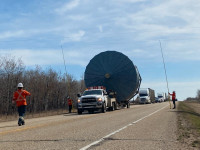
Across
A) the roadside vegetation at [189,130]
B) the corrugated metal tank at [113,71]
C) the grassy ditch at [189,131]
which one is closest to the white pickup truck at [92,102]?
the corrugated metal tank at [113,71]

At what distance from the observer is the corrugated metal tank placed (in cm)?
2835

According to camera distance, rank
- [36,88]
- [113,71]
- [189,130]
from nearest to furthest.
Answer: [189,130]
[113,71]
[36,88]

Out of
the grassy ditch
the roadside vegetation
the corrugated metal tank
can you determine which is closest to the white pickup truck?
the corrugated metal tank

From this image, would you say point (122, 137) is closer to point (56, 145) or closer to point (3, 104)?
point (56, 145)

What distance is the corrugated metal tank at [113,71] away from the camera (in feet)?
93.0

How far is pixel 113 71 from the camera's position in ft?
93.0

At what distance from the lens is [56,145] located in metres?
6.80

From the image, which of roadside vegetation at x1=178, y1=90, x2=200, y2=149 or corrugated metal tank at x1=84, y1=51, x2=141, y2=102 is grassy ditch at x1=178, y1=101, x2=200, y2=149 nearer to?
roadside vegetation at x1=178, y1=90, x2=200, y2=149

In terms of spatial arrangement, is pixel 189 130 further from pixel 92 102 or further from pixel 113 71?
pixel 113 71

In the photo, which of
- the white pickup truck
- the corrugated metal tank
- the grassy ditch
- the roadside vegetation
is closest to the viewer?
the roadside vegetation

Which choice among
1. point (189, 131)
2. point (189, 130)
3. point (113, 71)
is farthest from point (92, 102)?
point (189, 131)

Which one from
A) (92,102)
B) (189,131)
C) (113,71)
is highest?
(113,71)

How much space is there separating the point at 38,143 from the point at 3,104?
30.9m

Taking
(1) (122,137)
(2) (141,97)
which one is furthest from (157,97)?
(1) (122,137)
